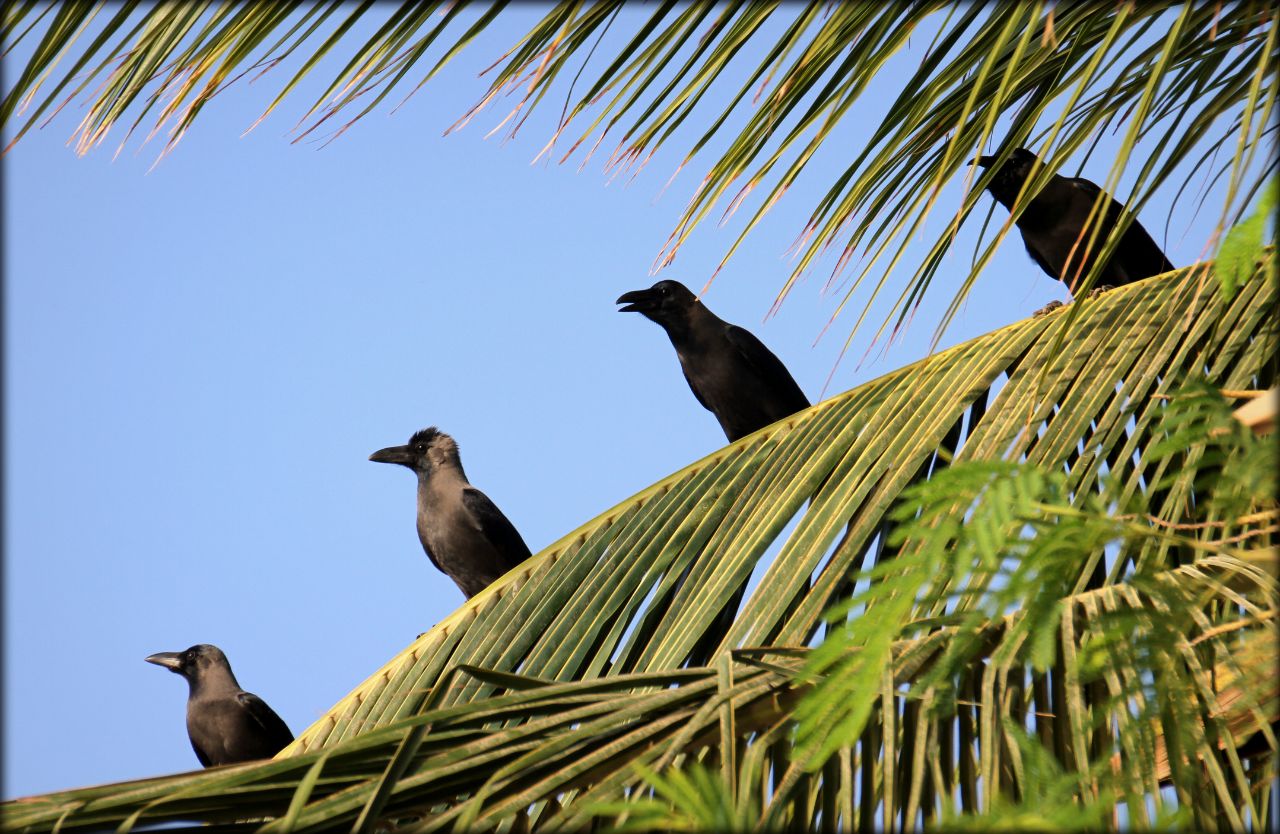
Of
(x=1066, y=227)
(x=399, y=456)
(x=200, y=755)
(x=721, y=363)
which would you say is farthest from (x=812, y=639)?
(x=200, y=755)

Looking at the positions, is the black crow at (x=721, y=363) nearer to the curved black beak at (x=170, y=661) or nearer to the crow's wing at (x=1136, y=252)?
the crow's wing at (x=1136, y=252)

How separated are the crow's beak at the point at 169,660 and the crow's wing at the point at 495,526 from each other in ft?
6.93

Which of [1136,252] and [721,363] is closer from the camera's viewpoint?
[1136,252]

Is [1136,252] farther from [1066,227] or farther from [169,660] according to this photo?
[169,660]

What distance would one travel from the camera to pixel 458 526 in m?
7.32

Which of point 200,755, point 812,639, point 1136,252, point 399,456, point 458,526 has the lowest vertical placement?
point 1136,252

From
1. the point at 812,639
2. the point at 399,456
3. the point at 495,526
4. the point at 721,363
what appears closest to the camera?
the point at 812,639

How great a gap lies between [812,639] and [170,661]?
6275 mm

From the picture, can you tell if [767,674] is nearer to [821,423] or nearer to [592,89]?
[592,89]

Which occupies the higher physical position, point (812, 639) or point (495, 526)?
point (495, 526)

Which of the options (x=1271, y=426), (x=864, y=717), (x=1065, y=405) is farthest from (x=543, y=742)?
(x=1065, y=405)

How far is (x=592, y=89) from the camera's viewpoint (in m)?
2.16

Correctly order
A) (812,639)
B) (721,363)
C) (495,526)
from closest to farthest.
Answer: (812,639) < (721,363) < (495,526)

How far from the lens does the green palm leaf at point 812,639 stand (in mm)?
1569
